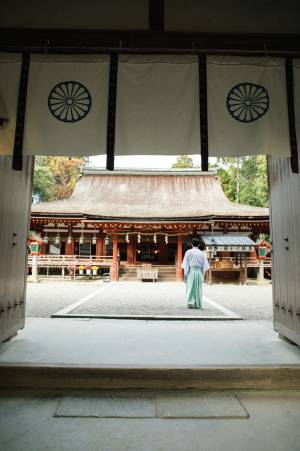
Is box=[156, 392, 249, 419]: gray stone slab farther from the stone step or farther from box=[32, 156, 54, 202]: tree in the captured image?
box=[32, 156, 54, 202]: tree

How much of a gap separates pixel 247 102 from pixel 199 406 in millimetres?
2979

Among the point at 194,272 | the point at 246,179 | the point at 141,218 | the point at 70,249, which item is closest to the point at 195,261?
the point at 194,272

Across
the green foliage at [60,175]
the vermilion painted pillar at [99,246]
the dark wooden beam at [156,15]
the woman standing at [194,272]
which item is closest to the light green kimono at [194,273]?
the woman standing at [194,272]

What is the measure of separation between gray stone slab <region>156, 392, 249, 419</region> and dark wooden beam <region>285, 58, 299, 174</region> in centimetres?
224

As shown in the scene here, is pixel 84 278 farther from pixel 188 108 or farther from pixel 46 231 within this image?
pixel 188 108

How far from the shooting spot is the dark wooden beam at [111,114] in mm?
3187

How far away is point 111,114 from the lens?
3223mm

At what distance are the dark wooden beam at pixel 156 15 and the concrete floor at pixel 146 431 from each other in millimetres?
3484

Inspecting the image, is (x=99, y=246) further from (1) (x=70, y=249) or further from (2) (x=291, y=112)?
(2) (x=291, y=112)

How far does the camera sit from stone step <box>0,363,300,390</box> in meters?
2.77

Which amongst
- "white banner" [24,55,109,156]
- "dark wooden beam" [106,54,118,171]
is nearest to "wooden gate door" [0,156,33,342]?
"white banner" [24,55,109,156]

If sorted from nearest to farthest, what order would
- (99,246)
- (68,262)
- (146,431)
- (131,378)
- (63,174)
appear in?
(146,431), (131,378), (68,262), (99,246), (63,174)

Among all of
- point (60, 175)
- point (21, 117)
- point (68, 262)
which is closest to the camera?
point (21, 117)

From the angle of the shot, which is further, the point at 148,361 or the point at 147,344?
the point at 147,344
